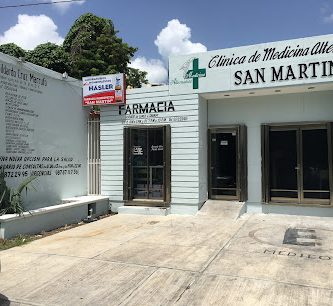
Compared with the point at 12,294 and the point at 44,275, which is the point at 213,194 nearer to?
the point at 44,275

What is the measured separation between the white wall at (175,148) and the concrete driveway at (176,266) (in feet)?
4.93

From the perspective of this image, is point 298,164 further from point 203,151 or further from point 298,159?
point 203,151

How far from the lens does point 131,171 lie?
11211mm

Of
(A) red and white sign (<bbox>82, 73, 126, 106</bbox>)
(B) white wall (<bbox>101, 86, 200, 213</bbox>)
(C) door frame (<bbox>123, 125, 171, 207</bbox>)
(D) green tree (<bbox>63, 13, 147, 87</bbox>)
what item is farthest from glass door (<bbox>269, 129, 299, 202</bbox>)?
(D) green tree (<bbox>63, 13, 147, 87</bbox>)

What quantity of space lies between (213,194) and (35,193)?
4.84 metres

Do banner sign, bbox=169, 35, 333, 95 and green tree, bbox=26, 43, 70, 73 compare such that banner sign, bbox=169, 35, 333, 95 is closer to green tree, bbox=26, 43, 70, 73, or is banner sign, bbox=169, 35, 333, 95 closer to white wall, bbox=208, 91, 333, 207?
white wall, bbox=208, 91, 333, 207

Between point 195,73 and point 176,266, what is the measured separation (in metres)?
6.16

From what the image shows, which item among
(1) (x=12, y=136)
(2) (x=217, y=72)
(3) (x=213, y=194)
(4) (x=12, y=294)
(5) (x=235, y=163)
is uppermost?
(2) (x=217, y=72)

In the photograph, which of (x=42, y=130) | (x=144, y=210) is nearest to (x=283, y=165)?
(x=144, y=210)

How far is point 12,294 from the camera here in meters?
4.77

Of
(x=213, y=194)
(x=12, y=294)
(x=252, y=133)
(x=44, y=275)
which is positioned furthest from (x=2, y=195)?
(x=252, y=133)

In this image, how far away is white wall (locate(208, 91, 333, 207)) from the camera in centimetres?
1001

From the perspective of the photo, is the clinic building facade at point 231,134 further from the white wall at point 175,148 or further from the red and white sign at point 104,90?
the red and white sign at point 104,90

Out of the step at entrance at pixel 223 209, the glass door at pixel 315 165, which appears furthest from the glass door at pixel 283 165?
the step at entrance at pixel 223 209
